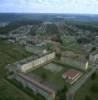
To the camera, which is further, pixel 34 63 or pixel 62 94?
pixel 34 63

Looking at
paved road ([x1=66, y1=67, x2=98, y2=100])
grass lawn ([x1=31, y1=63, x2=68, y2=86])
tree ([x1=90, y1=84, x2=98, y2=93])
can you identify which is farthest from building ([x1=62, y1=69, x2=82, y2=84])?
tree ([x1=90, y1=84, x2=98, y2=93])

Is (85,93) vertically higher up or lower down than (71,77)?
lower down

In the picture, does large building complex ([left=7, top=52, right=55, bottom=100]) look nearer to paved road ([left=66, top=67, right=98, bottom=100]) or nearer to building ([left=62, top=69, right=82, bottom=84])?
paved road ([left=66, top=67, right=98, bottom=100])

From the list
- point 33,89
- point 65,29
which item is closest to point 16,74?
point 33,89

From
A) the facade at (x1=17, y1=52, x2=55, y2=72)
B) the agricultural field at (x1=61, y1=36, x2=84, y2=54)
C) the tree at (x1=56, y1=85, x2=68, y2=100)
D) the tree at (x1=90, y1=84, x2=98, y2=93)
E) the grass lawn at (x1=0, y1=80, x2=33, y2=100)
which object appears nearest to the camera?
the grass lawn at (x1=0, y1=80, x2=33, y2=100)

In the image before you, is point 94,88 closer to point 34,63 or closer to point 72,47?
point 34,63

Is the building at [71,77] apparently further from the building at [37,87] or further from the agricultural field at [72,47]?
the agricultural field at [72,47]

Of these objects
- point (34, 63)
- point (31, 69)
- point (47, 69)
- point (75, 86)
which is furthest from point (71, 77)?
point (34, 63)
